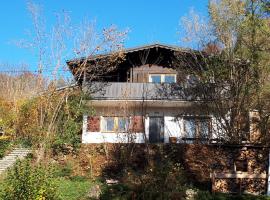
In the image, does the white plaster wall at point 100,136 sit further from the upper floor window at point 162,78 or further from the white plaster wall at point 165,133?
the upper floor window at point 162,78

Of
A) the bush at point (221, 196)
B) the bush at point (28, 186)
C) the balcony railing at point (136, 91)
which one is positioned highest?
the balcony railing at point (136, 91)

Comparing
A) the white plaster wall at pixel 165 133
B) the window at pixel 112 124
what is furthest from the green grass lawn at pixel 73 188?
the white plaster wall at pixel 165 133

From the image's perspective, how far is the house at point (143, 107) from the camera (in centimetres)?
2647

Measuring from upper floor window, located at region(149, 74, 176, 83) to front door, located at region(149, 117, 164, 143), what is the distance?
2.94m

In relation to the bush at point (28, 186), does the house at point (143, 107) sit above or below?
above

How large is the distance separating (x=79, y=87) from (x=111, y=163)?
7.29 m

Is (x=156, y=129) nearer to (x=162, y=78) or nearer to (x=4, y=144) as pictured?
(x=162, y=78)

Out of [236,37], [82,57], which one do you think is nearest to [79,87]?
[82,57]

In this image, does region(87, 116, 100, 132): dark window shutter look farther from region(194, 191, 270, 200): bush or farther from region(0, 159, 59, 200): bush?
region(0, 159, 59, 200): bush

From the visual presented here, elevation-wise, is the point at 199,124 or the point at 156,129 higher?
the point at 199,124

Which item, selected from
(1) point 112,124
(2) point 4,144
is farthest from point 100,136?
(2) point 4,144

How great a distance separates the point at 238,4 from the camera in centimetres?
2328

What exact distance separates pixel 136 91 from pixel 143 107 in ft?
3.59

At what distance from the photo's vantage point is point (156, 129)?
28.7 m
